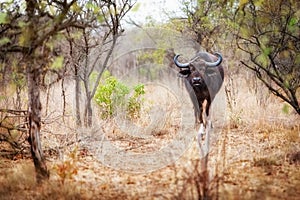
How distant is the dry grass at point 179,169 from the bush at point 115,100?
0.42 metres

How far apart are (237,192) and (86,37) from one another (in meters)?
4.32

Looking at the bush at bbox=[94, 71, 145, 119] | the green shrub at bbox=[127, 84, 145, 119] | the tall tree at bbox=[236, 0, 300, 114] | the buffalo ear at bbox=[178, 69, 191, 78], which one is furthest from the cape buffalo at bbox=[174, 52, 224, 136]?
the tall tree at bbox=[236, 0, 300, 114]

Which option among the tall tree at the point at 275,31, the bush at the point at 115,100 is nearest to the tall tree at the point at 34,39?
the tall tree at the point at 275,31

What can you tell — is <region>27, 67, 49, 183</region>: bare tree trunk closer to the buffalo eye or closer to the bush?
the bush

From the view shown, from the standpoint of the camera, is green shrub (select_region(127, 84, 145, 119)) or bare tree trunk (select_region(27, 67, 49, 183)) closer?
bare tree trunk (select_region(27, 67, 49, 183))

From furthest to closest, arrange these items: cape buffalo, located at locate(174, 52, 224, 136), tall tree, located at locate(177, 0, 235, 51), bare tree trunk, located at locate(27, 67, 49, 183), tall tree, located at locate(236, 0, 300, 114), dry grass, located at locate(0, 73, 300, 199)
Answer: tall tree, located at locate(177, 0, 235, 51), cape buffalo, located at locate(174, 52, 224, 136), tall tree, located at locate(236, 0, 300, 114), bare tree trunk, located at locate(27, 67, 49, 183), dry grass, located at locate(0, 73, 300, 199)

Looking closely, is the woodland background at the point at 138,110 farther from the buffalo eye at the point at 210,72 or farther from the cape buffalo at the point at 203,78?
the buffalo eye at the point at 210,72

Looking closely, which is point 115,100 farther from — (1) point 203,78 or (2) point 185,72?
(1) point 203,78

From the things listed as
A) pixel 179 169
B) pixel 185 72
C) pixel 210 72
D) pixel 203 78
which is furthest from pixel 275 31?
pixel 185 72

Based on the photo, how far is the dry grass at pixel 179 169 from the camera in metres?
4.12

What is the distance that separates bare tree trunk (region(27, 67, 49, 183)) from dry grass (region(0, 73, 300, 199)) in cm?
12

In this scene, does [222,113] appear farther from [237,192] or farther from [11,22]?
[11,22]

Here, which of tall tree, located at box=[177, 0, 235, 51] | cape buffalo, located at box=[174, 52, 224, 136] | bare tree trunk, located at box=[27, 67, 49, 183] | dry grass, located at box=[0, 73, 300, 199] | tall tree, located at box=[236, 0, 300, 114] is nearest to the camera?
dry grass, located at box=[0, 73, 300, 199]

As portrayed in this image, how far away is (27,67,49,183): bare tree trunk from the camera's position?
4336mm
